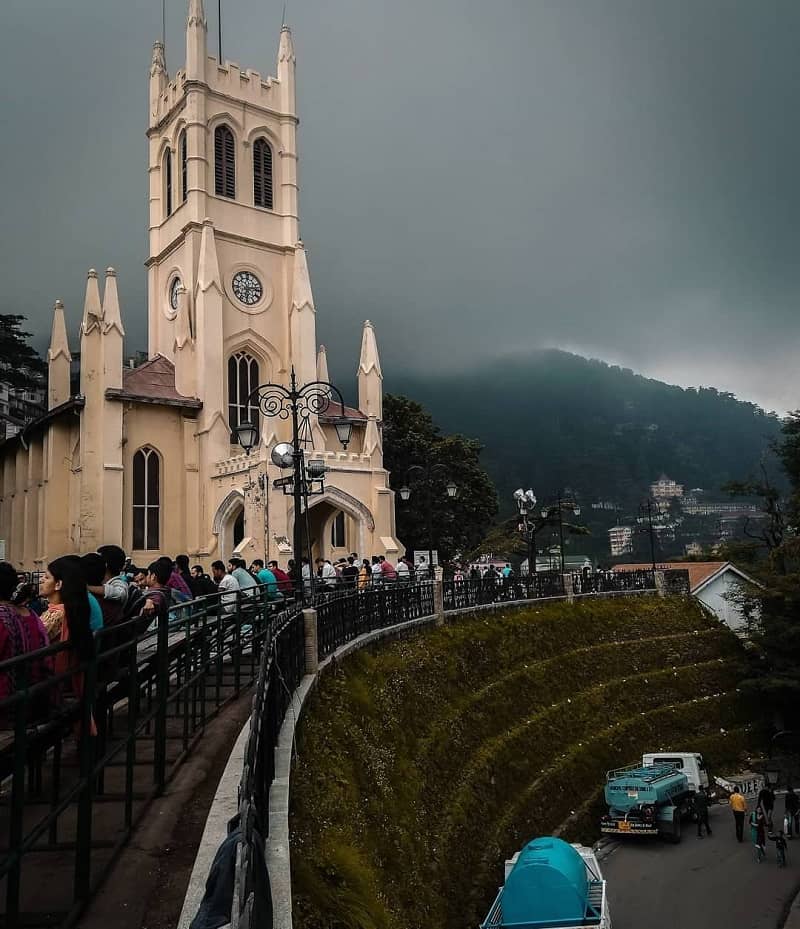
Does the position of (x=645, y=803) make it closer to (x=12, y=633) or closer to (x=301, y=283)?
(x=12, y=633)

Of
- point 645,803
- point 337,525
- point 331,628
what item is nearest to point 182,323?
point 337,525

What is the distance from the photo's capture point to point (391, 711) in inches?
593

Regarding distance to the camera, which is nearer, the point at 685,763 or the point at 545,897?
the point at 545,897

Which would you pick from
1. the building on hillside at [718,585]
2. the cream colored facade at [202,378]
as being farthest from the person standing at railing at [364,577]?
the building on hillside at [718,585]

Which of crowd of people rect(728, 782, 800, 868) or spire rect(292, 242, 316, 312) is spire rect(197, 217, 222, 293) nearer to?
spire rect(292, 242, 316, 312)

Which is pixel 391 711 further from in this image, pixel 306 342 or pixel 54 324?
pixel 54 324

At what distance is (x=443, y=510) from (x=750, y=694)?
23.0 m

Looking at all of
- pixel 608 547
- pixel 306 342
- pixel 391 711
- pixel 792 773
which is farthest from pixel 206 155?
pixel 608 547

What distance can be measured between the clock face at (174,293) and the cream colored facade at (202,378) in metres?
0.12

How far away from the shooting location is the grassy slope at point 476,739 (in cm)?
940

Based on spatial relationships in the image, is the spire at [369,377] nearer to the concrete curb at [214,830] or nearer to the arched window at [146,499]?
the arched window at [146,499]

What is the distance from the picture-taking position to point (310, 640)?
12414mm

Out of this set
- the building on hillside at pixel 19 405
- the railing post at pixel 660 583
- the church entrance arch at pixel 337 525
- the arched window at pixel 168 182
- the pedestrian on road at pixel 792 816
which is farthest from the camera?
the building on hillside at pixel 19 405

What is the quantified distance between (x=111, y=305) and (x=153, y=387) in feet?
13.3
